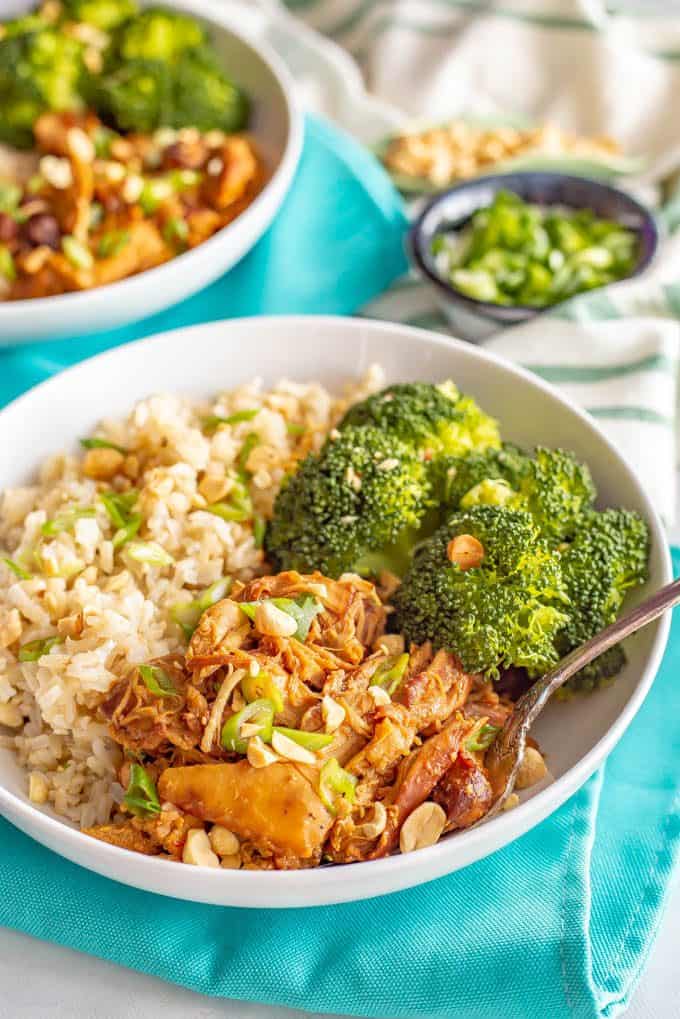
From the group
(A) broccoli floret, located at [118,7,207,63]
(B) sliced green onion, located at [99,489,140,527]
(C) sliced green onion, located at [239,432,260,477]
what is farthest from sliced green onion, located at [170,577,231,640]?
(A) broccoli floret, located at [118,7,207,63]

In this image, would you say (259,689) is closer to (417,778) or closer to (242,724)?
(242,724)

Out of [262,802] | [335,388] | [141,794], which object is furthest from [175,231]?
[262,802]

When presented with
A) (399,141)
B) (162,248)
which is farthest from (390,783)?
(399,141)

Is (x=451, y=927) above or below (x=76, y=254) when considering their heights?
below

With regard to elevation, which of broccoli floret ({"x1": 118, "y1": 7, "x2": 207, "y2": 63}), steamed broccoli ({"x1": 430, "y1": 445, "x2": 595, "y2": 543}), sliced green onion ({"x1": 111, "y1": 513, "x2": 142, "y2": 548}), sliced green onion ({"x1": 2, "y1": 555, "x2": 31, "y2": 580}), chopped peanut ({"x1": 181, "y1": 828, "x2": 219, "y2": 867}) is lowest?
sliced green onion ({"x1": 2, "y1": 555, "x2": 31, "y2": 580})

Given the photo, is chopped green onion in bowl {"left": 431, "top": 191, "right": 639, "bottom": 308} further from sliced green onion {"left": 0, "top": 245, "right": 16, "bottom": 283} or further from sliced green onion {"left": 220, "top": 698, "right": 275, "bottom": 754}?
sliced green onion {"left": 220, "top": 698, "right": 275, "bottom": 754}

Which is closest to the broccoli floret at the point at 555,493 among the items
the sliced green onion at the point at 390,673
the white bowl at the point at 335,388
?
the white bowl at the point at 335,388
